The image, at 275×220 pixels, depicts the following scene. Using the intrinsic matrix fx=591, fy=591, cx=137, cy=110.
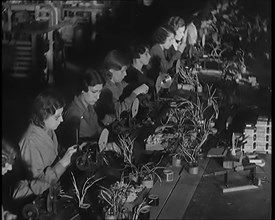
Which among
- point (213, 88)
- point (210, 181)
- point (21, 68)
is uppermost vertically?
point (21, 68)

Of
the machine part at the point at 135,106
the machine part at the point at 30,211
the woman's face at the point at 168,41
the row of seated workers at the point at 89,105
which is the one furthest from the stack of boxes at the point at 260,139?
the machine part at the point at 30,211

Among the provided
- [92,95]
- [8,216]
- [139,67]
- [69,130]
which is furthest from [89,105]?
[8,216]

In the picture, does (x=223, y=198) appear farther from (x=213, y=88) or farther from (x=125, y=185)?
(x=213, y=88)

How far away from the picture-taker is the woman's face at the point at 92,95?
248 centimetres

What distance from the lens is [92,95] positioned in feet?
8.21

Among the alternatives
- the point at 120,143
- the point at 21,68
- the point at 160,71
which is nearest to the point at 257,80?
the point at 160,71

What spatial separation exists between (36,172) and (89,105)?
0.53m

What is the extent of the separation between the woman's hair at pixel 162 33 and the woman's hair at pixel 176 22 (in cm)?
2

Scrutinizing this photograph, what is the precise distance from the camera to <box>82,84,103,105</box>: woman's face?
2.48 m

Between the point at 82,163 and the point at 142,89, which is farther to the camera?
the point at 142,89

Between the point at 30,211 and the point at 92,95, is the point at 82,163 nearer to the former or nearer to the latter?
the point at 30,211

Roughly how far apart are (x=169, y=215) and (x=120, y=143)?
0.56 meters

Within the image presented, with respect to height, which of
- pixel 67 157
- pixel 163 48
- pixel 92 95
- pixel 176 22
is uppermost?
pixel 176 22

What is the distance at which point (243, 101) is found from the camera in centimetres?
263
